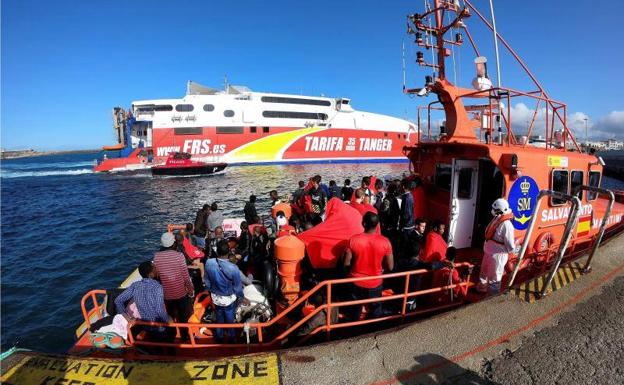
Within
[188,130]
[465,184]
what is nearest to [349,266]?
[465,184]

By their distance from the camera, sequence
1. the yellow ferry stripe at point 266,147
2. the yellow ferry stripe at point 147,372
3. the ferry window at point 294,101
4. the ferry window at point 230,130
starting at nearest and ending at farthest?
the yellow ferry stripe at point 147,372 → the ferry window at point 230,130 → the yellow ferry stripe at point 266,147 → the ferry window at point 294,101

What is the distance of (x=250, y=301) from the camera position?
17.9 feet

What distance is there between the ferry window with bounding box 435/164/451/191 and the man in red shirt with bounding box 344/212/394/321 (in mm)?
3867

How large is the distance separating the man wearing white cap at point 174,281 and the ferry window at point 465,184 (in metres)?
5.45

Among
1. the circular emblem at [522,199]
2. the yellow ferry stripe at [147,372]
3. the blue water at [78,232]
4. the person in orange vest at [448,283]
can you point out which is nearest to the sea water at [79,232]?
the blue water at [78,232]

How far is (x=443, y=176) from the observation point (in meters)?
7.89

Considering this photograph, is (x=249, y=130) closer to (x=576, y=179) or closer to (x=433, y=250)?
(x=576, y=179)

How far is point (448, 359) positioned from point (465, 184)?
389cm

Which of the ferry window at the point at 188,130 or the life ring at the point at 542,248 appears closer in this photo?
the life ring at the point at 542,248

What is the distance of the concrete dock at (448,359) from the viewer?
386 cm

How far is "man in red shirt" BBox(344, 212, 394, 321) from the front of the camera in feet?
14.9

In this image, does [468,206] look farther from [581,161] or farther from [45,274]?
[45,274]

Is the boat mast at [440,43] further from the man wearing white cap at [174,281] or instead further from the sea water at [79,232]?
the sea water at [79,232]

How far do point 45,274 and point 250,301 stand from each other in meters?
12.4
